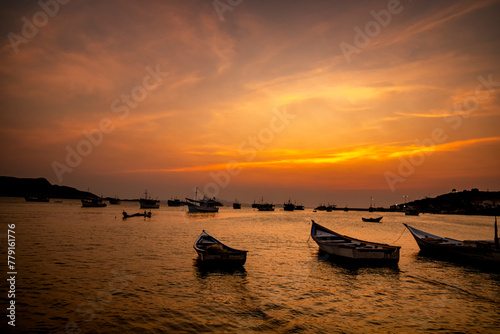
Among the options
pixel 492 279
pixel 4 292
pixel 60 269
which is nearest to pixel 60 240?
pixel 60 269

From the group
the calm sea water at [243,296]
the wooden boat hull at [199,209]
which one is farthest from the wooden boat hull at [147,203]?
the calm sea water at [243,296]

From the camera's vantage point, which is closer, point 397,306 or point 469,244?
point 397,306

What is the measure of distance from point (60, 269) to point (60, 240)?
15854 mm

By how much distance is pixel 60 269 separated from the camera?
19.8 metres

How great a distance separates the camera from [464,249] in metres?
26.7

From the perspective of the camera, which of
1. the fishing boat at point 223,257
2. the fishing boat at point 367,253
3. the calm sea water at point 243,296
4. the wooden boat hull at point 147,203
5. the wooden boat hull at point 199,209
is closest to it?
the calm sea water at point 243,296

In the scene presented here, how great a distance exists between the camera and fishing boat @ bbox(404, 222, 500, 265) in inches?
974

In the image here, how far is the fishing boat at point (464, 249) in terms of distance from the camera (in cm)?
2474

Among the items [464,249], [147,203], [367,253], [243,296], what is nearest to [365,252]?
[367,253]

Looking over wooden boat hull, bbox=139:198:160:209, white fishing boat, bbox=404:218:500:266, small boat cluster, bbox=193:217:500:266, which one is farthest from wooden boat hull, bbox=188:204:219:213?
white fishing boat, bbox=404:218:500:266

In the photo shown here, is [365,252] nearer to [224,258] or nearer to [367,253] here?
[367,253]

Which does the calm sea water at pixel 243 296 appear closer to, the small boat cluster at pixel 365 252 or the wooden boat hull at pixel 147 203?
the small boat cluster at pixel 365 252

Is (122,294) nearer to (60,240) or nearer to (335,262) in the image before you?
(335,262)

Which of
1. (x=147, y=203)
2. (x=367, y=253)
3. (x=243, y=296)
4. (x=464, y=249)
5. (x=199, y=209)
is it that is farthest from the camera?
(x=147, y=203)
